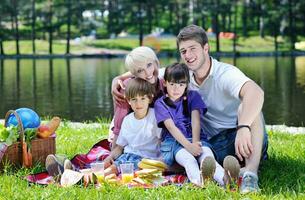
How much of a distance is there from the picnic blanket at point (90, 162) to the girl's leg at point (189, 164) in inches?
3.3

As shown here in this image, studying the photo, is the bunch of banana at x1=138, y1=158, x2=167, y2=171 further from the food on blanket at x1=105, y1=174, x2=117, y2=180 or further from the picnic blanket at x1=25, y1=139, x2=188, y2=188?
the food on blanket at x1=105, y1=174, x2=117, y2=180

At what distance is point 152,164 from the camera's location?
429 centimetres

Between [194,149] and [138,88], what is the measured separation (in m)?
0.59

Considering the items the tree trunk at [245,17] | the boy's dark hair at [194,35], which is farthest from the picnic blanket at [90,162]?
the tree trunk at [245,17]

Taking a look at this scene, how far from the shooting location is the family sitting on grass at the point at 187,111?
408cm

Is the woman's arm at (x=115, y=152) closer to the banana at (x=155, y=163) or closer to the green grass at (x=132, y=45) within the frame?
the banana at (x=155, y=163)

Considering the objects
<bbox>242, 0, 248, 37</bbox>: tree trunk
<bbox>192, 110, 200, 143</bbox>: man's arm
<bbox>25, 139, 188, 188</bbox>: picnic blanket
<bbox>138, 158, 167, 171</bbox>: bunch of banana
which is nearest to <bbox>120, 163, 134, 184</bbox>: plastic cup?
<bbox>138, 158, 167, 171</bbox>: bunch of banana

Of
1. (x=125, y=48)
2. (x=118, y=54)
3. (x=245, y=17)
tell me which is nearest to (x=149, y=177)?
(x=118, y=54)

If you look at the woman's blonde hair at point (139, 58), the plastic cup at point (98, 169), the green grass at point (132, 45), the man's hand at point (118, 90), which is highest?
the woman's blonde hair at point (139, 58)

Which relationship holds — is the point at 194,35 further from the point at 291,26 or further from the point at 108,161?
the point at 291,26

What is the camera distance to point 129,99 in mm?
4496

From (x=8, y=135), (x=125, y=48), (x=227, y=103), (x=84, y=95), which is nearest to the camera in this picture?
(x=227, y=103)

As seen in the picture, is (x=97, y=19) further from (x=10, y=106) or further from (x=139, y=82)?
(x=139, y=82)

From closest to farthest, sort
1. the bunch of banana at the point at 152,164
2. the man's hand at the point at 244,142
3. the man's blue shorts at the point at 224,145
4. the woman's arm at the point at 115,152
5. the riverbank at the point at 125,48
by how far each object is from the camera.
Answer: the man's hand at the point at 244,142 → the bunch of banana at the point at 152,164 → the man's blue shorts at the point at 224,145 → the woman's arm at the point at 115,152 → the riverbank at the point at 125,48
